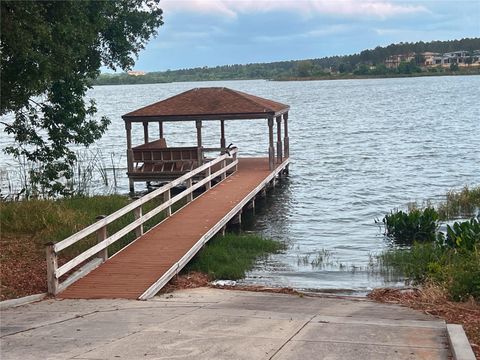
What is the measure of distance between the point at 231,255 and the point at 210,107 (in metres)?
12.1

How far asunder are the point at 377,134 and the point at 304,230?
36597 millimetres

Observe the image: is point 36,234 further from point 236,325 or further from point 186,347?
point 186,347

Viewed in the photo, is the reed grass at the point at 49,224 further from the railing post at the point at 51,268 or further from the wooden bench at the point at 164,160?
the wooden bench at the point at 164,160

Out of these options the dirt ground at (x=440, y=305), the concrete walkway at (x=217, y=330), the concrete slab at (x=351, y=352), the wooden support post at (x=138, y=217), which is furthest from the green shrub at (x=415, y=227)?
the concrete slab at (x=351, y=352)

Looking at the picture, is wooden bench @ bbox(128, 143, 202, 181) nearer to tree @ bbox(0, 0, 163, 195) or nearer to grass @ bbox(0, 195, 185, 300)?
tree @ bbox(0, 0, 163, 195)

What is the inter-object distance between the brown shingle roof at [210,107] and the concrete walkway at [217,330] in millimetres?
15851

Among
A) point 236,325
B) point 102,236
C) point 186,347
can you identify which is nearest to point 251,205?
point 102,236

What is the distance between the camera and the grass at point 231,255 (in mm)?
13225

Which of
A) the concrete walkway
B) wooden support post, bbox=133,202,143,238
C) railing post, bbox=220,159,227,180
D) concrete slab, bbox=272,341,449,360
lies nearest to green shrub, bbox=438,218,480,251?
the concrete walkway

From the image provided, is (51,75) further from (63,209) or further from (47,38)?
(63,209)

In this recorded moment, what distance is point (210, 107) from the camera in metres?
26.0

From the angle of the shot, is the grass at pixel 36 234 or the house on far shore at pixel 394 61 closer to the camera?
the grass at pixel 36 234

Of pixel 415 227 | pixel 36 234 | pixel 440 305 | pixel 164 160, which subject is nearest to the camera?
pixel 440 305

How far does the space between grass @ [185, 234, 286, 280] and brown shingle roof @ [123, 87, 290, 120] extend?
8.90m
